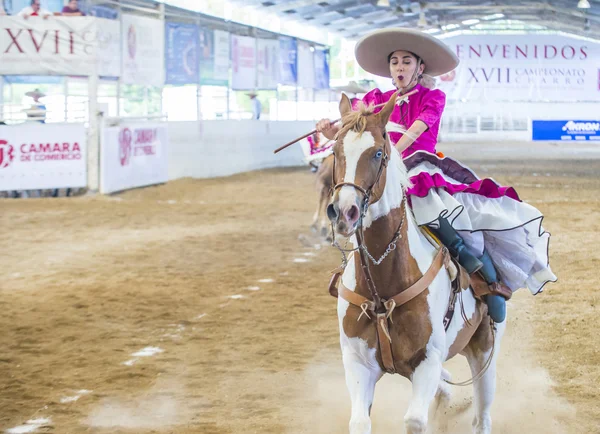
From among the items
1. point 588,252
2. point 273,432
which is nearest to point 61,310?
point 273,432

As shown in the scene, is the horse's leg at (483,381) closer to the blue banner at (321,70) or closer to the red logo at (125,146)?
the red logo at (125,146)

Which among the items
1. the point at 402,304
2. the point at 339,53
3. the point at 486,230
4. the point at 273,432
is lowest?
the point at 273,432

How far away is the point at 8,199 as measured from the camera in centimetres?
1573

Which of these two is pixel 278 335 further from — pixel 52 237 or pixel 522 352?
pixel 52 237

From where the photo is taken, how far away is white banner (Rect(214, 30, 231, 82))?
2292 cm

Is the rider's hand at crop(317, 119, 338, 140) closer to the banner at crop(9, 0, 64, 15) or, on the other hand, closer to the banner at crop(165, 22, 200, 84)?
the banner at crop(9, 0, 64, 15)

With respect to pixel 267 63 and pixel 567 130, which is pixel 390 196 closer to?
pixel 267 63

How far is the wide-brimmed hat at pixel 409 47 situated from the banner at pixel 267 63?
69.8ft

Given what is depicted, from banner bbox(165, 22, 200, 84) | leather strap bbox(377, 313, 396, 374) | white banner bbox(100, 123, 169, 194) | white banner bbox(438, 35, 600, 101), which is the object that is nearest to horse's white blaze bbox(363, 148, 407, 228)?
leather strap bbox(377, 313, 396, 374)

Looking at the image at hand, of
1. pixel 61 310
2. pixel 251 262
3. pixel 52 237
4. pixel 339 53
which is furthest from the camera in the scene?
pixel 339 53

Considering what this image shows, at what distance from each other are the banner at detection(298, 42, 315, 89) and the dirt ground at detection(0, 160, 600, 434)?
1641cm

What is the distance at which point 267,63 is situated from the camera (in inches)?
1030

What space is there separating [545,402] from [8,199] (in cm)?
1261

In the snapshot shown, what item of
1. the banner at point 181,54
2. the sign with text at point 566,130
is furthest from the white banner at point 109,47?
the sign with text at point 566,130
